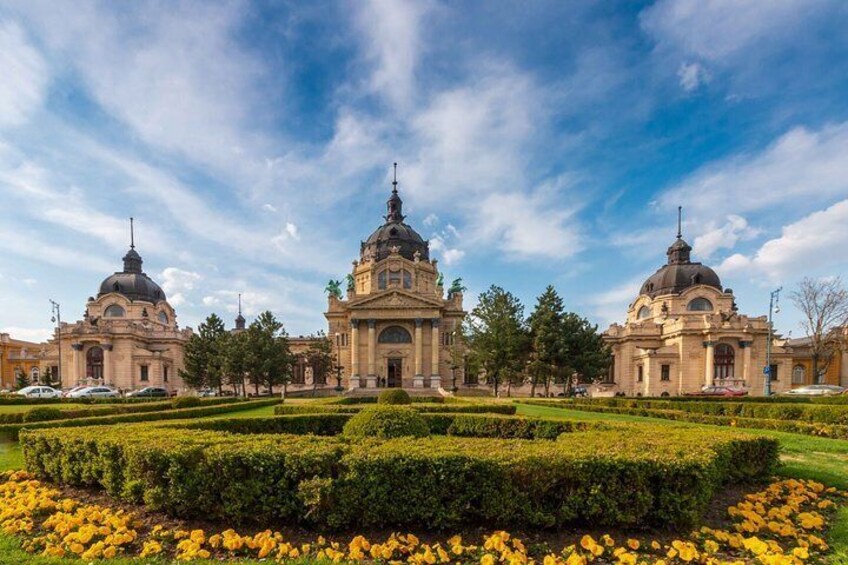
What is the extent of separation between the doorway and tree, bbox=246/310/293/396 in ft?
39.6

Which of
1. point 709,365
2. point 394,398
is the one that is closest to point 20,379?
point 394,398

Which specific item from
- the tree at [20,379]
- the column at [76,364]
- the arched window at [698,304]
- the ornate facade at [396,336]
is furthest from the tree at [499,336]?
the tree at [20,379]

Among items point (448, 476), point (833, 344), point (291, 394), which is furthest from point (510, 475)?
point (833, 344)

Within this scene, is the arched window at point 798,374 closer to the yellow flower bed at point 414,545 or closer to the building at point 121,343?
the yellow flower bed at point 414,545

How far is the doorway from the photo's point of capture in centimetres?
5166

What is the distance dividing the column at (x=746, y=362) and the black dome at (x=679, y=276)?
31.5 ft

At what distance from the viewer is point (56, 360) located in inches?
2272

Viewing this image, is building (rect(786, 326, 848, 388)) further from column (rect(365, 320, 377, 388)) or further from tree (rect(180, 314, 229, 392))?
tree (rect(180, 314, 229, 392))

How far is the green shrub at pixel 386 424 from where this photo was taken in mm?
9055

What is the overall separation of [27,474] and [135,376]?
53.4 m

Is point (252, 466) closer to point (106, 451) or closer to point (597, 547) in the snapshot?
point (106, 451)

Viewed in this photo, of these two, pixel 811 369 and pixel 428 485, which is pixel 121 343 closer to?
pixel 428 485

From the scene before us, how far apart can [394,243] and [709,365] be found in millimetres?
41817

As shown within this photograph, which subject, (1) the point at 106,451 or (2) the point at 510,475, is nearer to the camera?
(2) the point at 510,475
